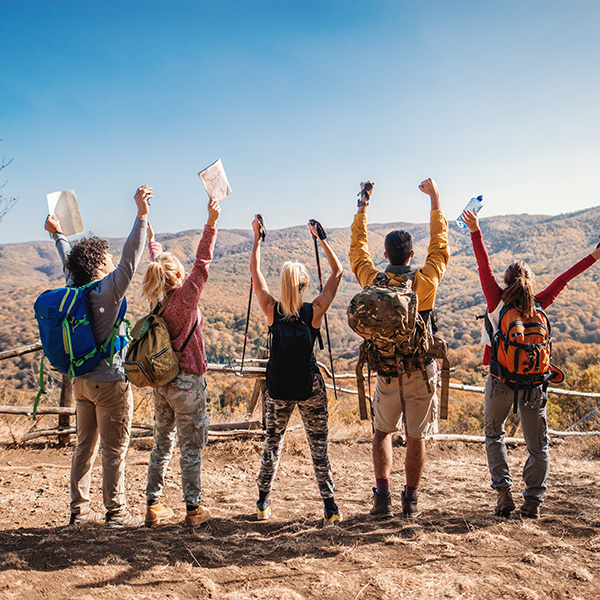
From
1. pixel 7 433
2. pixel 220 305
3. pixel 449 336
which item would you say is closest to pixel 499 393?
pixel 7 433

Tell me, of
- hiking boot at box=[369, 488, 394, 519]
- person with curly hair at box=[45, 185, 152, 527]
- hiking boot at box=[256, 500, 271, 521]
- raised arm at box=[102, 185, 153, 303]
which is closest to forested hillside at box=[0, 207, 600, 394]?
→ raised arm at box=[102, 185, 153, 303]

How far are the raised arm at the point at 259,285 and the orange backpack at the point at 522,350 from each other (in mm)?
1613

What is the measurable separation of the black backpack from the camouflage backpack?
31 cm

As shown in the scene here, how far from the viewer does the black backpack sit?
2832mm

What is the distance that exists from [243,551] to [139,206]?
7.37 feet

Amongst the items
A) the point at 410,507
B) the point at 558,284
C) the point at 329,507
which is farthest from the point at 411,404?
the point at 558,284

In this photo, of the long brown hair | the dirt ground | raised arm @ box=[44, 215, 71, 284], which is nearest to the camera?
the dirt ground

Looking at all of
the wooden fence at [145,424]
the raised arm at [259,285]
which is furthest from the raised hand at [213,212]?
the wooden fence at [145,424]

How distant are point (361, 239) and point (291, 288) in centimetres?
79

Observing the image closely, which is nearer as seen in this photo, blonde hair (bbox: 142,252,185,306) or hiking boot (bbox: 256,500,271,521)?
blonde hair (bbox: 142,252,185,306)

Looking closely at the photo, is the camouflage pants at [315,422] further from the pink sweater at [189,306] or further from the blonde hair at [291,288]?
the pink sweater at [189,306]

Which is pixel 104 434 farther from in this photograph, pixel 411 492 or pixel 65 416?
pixel 65 416

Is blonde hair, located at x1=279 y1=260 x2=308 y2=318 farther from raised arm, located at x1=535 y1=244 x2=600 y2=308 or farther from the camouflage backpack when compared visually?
raised arm, located at x1=535 y1=244 x2=600 y2=308

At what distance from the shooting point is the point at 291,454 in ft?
16.9
